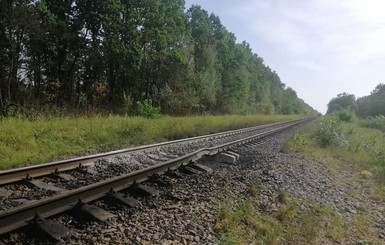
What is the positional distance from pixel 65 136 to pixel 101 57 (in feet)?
61.6

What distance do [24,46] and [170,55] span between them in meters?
14.6

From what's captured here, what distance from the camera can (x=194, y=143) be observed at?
13.8 m

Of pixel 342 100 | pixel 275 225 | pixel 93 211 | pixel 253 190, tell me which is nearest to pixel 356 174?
pixel 253 190

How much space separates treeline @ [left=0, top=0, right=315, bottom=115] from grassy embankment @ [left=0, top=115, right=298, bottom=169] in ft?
17.3

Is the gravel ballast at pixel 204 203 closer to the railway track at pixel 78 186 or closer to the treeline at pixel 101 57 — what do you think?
the railway track at pixel 78 186

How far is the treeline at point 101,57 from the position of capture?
20.0 meters

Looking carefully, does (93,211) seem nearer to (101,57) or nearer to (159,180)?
(159,180)

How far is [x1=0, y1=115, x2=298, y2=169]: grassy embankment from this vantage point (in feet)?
29.0

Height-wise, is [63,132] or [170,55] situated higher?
[170,55]

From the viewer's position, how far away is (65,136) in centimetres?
1159

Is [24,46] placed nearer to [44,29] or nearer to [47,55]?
[44,29]

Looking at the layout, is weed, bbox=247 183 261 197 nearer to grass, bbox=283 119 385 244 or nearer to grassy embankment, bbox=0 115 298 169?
grass, bbox=283 119 385 244

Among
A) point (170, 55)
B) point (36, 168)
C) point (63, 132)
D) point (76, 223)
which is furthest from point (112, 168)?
point (170, 55)

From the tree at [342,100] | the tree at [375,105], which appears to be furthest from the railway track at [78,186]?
the tree at [342,100]
